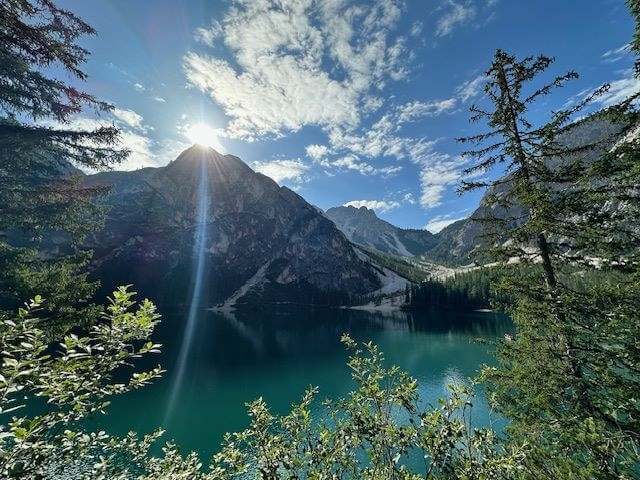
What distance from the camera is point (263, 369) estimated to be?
205 ft

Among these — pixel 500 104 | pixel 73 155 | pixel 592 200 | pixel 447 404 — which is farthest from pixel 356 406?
pixel 73 155

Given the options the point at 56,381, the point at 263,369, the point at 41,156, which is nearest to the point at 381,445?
the point at 56,381

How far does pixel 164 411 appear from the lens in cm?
4072

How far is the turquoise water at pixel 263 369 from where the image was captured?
3719cm

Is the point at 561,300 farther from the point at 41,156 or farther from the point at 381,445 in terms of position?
the point at 41,156

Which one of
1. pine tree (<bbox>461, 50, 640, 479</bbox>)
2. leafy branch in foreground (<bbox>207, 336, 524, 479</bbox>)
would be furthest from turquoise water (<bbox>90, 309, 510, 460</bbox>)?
leafy branch in foreground (<bbox>207, 336, 524, 479</bbox>)

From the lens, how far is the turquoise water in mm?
37188

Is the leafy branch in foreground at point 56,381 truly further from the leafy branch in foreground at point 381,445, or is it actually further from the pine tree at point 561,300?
the pine tree at point 561,300

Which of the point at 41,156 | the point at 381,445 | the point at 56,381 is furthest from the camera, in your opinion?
the point at 41,156

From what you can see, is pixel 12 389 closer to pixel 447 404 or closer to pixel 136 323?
pixel 136 323

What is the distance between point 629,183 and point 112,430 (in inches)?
1720

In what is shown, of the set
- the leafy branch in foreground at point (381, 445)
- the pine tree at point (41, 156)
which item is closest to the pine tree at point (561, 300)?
the leafy branch in foreground at point (381, 445)

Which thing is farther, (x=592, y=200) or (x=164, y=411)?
(x=164, y=411)

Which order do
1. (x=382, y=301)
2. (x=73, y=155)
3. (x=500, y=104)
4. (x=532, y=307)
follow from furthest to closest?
1. (x=382, y=301)
2. (x=73, y=155)
3. (x=500, y=104)
4. (x=532, y=307)
